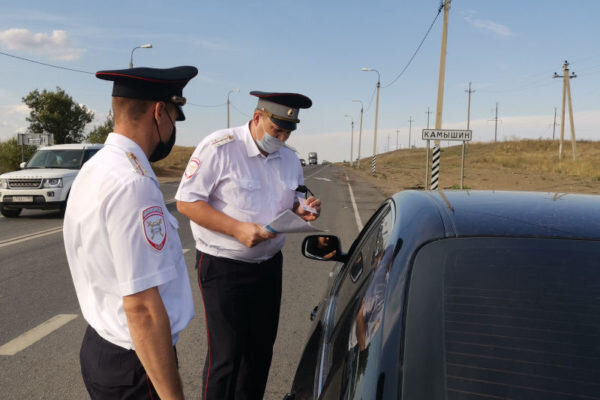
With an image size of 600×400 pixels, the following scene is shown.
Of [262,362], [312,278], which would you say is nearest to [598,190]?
[312,278]

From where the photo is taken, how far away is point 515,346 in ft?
4.52

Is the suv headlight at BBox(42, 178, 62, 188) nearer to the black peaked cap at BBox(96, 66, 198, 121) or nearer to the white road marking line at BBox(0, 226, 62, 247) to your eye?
the white road marking line at BBox(0, 226, 62, 247)

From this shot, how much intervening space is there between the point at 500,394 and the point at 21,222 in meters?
13.2

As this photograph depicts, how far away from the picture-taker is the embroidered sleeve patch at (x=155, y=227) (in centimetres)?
148

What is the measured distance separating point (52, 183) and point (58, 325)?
29.4 feet

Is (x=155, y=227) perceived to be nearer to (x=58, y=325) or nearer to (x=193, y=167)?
(x=193, y=167)

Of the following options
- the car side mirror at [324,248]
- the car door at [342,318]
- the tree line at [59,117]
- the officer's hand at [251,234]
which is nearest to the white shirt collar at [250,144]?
the officer's hand at [251,234]

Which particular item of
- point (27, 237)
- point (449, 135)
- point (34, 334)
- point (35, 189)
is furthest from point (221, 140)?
point (449, 135)

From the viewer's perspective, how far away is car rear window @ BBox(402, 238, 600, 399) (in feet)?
4.21

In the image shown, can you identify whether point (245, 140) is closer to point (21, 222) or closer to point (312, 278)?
point (312, 278)

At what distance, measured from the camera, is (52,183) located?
12.8 m

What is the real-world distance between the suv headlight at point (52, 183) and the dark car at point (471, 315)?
12.3 meters

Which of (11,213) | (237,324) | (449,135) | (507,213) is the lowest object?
(11,213)

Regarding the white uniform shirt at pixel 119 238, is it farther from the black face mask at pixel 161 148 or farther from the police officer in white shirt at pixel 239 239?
the police officer in white shirt at pixel 239 239
